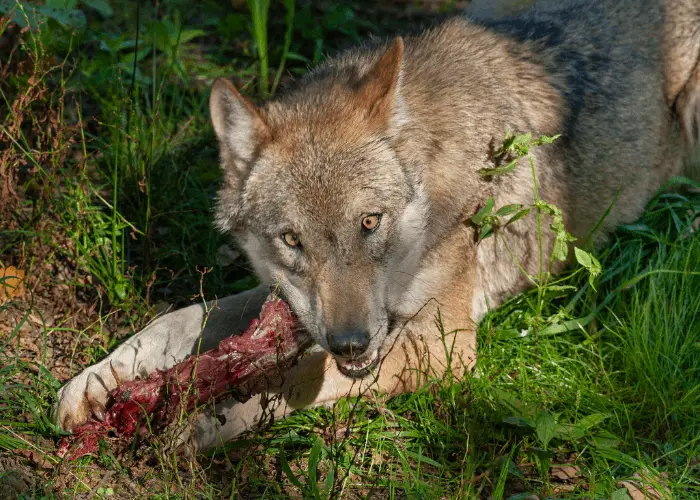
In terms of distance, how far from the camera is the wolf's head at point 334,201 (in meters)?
3.37

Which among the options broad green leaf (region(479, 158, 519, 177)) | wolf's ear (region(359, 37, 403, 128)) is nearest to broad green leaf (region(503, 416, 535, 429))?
broad green leaf (region(479, 158, 519, 177))

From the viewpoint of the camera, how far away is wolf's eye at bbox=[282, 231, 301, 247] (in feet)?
11.4

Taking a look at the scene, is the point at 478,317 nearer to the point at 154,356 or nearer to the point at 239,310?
the point at 239,310

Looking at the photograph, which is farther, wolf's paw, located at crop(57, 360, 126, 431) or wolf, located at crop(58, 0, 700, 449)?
wolf's paw, located at crop(57, 360, 126, 431)

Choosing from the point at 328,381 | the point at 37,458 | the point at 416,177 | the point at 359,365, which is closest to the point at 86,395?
the point at 37,458

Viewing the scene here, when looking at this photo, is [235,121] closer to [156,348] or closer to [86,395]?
[156,348]

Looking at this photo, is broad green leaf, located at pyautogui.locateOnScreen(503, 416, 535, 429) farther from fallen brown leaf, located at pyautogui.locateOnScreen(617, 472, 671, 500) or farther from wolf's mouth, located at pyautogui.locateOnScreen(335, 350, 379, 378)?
wolf's mouth, located at pyautogui.locateOnScreen(335, 350, 379, 378)

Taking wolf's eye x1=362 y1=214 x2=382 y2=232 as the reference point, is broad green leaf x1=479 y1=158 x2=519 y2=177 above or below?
below

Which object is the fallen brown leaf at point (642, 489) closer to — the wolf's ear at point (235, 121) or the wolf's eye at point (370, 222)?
the wolf's eye at point (370, 222)

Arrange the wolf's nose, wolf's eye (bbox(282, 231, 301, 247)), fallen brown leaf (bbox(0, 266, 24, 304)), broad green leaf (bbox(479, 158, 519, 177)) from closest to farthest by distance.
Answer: the wolf's nose, wolf's eye (bbox(282, 231, 301, 247)), broad green leaf (bbox(479, 158, 519, 177)), fallen brown leaf (bbox(0, 266, 24, 304))

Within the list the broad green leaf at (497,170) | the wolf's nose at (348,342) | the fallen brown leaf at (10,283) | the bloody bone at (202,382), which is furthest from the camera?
the fallen brown leaf at (10,283)

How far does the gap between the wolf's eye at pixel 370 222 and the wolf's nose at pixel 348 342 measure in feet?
1.53

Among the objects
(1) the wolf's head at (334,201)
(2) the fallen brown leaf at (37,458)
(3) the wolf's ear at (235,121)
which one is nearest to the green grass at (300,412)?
(2) the fallen brown leaf at (37,458)

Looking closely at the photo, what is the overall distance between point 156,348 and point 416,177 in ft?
A: 5.03
